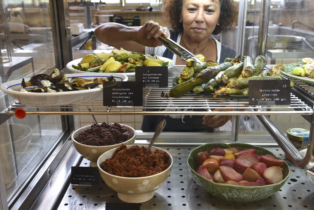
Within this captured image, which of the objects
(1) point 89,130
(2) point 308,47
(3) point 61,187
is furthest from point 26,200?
(2) point 308,47

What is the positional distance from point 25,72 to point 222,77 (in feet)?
1.95

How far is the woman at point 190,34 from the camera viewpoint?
4.11 feet

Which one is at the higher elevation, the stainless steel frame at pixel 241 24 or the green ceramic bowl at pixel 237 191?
the stainless steel frame at pixel 241 24

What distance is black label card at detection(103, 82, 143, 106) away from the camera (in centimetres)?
66

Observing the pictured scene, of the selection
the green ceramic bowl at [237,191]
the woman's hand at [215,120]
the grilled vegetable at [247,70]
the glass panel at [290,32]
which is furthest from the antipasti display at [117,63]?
the glass panel at [290,32]

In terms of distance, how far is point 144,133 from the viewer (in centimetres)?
121

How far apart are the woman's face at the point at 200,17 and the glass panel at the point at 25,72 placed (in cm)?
56

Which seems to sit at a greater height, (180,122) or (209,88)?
(209,88)

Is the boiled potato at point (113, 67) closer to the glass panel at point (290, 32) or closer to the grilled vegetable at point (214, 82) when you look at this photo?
the grilled vegetable at point (214, 82)

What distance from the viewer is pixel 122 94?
666 mm

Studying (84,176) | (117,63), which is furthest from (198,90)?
(84,176)

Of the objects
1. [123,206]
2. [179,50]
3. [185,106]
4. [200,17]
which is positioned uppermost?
[200,17]

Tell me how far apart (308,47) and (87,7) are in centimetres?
156

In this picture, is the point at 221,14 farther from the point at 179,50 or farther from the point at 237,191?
the point at 237,191
